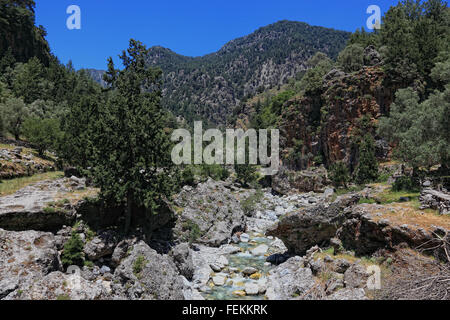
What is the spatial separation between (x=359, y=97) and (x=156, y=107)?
38013mm

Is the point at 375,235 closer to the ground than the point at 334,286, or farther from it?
farther from it

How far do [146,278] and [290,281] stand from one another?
8.04 meters

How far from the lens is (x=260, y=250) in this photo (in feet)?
73.2

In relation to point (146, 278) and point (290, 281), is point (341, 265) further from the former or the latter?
point (146, 278)

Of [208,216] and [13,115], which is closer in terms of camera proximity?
[208,216]

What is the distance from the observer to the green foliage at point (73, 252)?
1533 cm

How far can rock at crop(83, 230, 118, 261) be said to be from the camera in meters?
16.4

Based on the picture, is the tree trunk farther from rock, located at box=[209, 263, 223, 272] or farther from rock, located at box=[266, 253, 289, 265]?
rock, located at box=[266, 253, 289, 265]

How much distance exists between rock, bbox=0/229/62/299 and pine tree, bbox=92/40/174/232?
4.62 metres

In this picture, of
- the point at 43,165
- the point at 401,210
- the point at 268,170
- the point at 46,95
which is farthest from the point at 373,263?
the point at 46,95

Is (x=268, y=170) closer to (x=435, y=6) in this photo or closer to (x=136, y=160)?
(x=136, y=160)

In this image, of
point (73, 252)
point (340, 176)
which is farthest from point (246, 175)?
point (73, 252)

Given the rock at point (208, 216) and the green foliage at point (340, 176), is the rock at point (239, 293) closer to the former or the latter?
the rock at point (208, 216)

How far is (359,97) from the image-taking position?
152 feet
